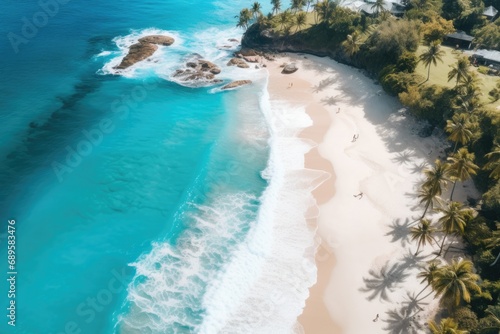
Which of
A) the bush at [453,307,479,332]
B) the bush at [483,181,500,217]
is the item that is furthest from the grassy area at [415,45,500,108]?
the bush at [453,307,479,332]

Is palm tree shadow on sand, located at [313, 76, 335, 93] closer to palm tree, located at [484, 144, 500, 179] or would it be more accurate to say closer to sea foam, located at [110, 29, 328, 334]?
sea foam, located at [110, 29, 328, 334]

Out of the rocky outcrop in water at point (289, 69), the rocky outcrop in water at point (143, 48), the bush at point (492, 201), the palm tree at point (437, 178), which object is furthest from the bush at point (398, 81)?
the rocky outcrop in water at point (143, 48)

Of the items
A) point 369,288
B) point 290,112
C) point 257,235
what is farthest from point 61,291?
point 290,112

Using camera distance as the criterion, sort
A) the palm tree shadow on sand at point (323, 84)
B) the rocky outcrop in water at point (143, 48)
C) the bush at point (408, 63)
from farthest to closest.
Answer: the rocky outcrop in water at point (143, 48) → the palm tree shadow on sand at point (323, 84) → the bush at point (408, 63)

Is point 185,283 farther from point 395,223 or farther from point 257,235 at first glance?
point 395,223

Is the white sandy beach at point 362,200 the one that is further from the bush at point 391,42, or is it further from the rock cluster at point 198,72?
the rock cluster at point 198,72

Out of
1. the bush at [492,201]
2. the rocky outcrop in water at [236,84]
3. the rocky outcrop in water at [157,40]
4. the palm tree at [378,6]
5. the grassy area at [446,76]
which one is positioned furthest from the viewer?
the rocky outcrop in water at [157,40]

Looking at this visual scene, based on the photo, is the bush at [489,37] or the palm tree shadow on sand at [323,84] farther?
the palm tree shadow on sand at [323,84]
